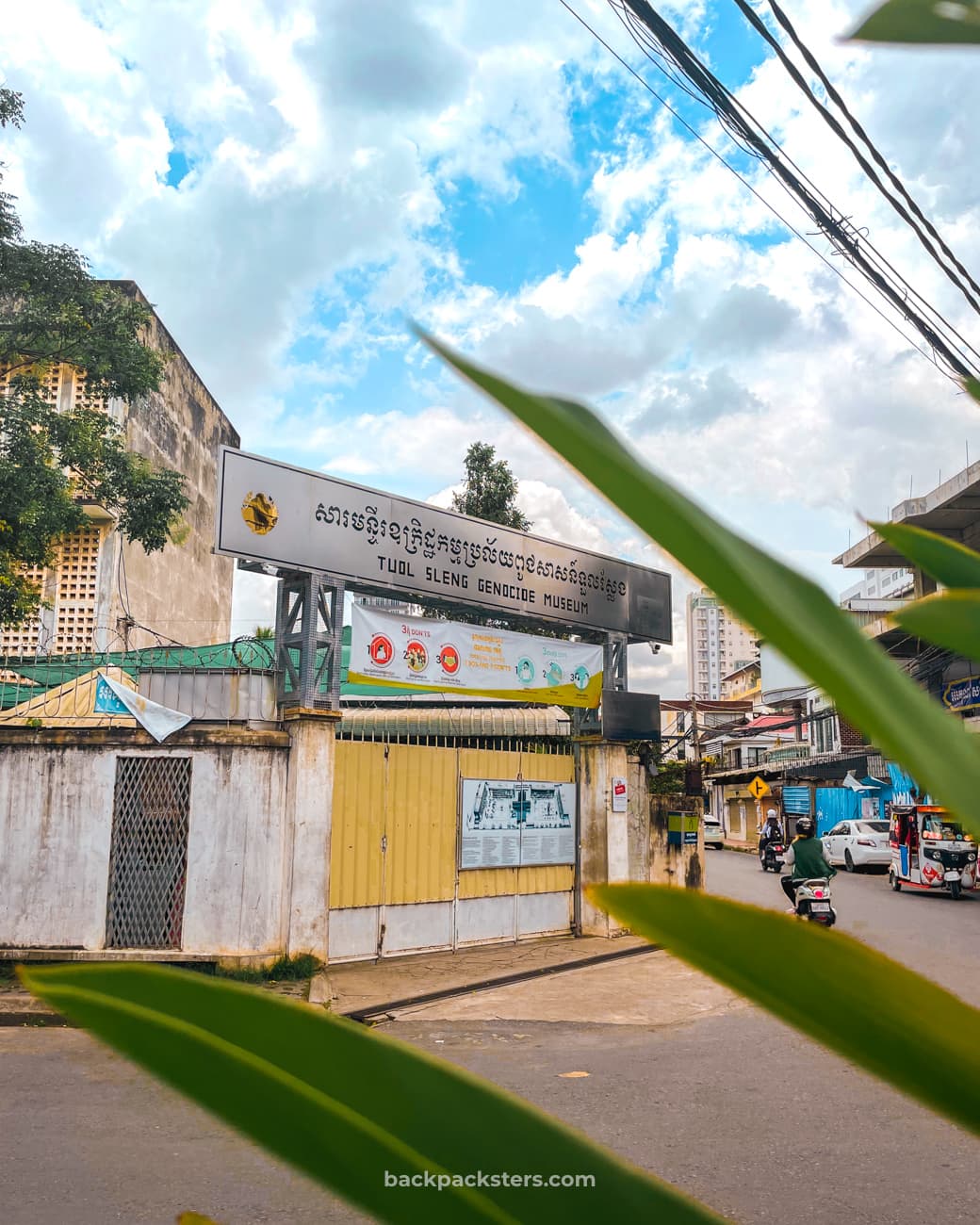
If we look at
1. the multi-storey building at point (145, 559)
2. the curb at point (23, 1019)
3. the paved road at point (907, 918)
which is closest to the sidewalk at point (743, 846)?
the paved road at point (907, 918)

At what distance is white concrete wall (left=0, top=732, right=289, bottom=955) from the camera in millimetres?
7473

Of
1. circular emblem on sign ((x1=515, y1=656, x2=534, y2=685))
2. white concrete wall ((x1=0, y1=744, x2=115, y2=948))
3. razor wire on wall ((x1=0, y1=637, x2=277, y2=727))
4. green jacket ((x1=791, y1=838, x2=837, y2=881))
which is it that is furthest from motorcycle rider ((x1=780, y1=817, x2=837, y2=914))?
white concrete wall ((x1=0, y1=744, x2=115, y2=948))

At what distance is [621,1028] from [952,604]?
6902mm

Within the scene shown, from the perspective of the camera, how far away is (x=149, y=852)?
25.3 ft

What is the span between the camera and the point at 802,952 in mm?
261

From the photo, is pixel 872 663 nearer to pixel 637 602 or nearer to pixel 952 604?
pixel 952 604

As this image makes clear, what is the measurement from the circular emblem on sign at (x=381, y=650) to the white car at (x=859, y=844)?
15.2m

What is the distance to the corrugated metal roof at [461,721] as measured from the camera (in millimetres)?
13039

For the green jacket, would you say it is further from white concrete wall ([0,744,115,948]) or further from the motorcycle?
white concrete wall ([0,744,115,948])

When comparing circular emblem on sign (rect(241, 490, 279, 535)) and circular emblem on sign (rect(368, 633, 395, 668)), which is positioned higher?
circular emblem on sign (rect(241, 490, 279, 535))

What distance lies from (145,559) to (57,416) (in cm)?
563

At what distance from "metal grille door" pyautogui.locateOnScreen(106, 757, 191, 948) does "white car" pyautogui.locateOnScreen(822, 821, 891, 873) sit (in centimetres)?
1623

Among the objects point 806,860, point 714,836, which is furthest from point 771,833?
point 806,860

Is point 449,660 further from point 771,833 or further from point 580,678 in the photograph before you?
point 771,833
